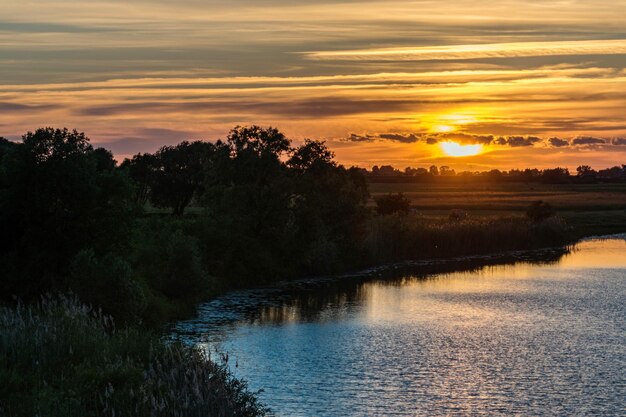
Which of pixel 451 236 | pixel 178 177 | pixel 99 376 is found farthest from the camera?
pixel 178 177

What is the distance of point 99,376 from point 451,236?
6303 cm

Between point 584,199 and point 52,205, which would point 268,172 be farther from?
point 584,199

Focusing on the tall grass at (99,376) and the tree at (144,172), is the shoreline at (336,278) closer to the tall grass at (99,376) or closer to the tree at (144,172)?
the tall grass at (99,376)

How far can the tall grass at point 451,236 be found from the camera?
7756 cm

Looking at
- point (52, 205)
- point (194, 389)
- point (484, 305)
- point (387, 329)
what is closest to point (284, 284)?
point (484, 305)

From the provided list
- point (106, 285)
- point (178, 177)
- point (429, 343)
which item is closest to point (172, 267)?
point (106, 285)

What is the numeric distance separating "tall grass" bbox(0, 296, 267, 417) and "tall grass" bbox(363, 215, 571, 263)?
4950 cm

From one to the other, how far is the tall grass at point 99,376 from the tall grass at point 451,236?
49.5m

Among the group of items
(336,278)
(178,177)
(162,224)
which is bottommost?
(336,278)

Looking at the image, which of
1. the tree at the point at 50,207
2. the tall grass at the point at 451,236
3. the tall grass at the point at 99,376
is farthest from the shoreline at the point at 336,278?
the tall grass at the point at 99,376

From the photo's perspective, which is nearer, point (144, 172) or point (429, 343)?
point (429, 343)

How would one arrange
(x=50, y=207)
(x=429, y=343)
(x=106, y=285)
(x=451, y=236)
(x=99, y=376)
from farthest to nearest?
1. (x=451, y=236)
2. (x=429, y=343)
3. (x=50, y=207)
4. (x=106, y=285)
5. (x=99, y=376)

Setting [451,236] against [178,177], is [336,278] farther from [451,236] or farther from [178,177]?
[178,177]

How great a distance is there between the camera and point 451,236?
274 feet
